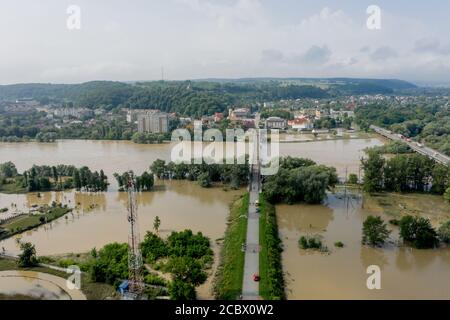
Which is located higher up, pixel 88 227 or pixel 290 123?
pixel 290 123

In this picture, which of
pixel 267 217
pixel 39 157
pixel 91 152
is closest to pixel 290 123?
pixel 91 152

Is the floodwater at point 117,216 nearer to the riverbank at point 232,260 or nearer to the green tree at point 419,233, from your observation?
the riverbank at point 232,260

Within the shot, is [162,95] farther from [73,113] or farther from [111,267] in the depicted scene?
[111,267]

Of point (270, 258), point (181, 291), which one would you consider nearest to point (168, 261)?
point (181, 291)

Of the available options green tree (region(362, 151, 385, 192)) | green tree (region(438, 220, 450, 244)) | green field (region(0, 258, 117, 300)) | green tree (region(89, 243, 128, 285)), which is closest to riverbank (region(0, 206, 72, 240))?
green field (region(0, 258, 117, 300))
